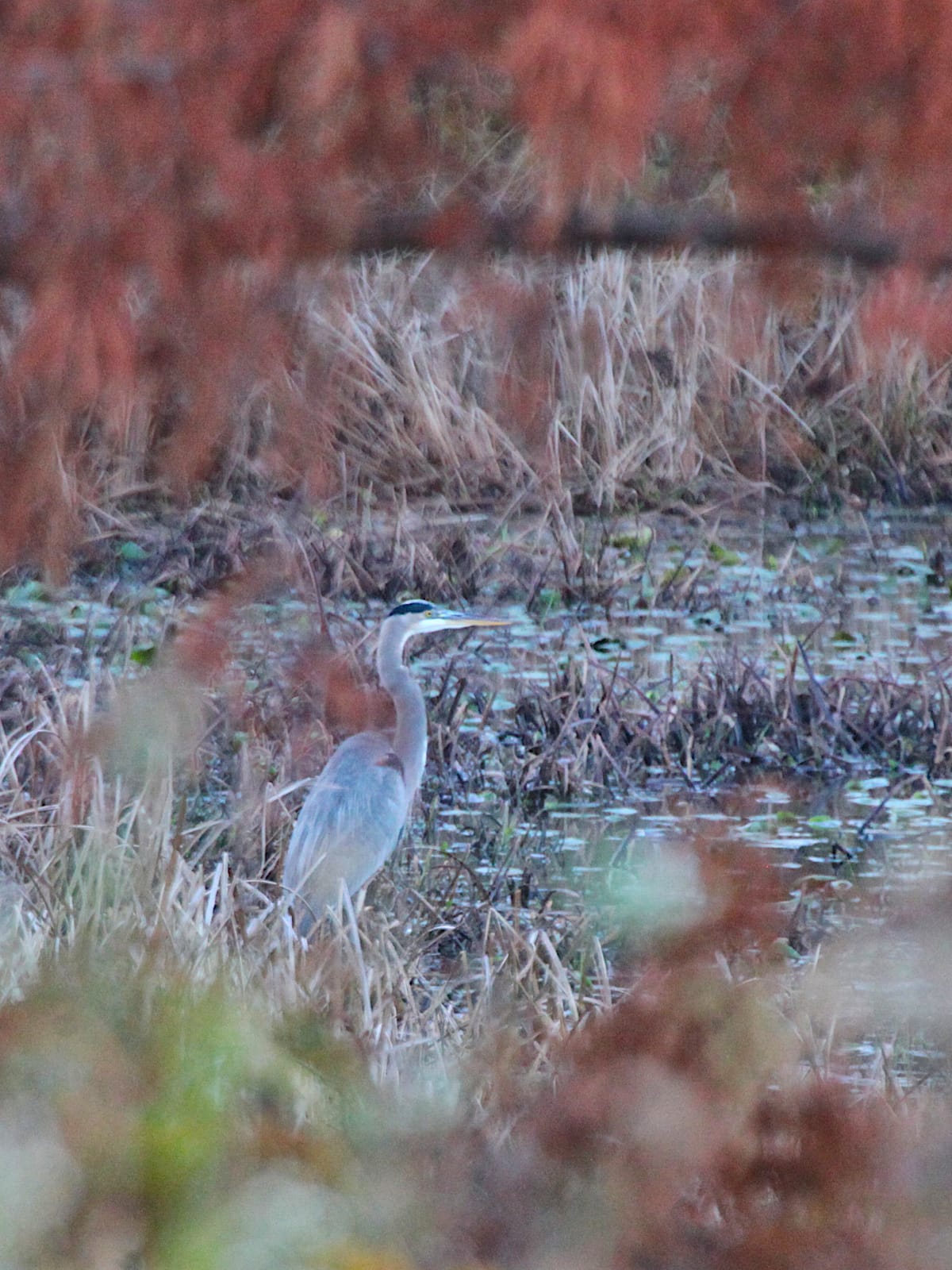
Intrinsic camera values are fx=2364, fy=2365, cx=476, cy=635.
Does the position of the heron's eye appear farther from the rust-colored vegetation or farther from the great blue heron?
the rust-colored vegetation

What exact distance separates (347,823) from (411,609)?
1.21 m

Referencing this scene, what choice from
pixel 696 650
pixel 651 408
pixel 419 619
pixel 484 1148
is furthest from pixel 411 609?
pixel 484 1148

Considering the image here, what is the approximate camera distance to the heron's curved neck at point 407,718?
19.6 feet

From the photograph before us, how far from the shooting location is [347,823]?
527cm

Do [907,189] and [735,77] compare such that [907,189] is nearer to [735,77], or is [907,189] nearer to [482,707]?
[735,77]

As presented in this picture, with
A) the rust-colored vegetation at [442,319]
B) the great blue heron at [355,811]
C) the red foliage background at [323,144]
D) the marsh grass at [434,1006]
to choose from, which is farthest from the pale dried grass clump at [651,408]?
the red foliage background at [323,144]

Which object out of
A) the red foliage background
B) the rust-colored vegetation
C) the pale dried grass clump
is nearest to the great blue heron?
the rust-colored vegetation

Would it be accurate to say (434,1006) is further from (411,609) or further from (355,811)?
(411,609)

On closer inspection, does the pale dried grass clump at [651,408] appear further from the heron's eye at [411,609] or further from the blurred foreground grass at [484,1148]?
the blurred foreground grass at [484,1148]

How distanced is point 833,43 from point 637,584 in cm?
699

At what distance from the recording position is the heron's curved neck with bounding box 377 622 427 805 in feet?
19.6

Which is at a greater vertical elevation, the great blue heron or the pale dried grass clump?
the great blue heron

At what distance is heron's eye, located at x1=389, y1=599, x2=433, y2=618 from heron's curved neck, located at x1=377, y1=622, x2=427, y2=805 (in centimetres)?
11

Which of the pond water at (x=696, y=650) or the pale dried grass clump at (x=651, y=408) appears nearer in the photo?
the pond water at (x=696, y=650)
